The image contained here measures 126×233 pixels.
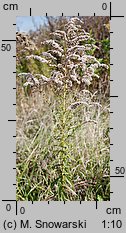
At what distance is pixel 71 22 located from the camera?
3334mm

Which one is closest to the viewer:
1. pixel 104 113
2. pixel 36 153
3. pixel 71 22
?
pixel 71 22

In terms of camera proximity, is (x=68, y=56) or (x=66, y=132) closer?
(x=68, y=56)

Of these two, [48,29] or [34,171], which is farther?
[48,29]

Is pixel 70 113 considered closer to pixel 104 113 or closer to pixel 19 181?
pixel 19 181

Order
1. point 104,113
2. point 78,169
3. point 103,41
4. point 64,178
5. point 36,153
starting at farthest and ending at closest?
point 103,41, point 104,113, point 36,153, point 78,169, point 64,178

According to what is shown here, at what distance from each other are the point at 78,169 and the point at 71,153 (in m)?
0.14

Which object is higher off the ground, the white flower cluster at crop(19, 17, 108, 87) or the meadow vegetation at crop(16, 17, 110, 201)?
the white flower cluster at crop(19, 17, 108, 87)

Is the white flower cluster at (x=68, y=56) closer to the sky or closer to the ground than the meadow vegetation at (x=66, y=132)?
closer to the sky

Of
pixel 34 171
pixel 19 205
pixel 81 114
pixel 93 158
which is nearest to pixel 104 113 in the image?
pixel 81 114

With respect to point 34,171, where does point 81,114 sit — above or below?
above

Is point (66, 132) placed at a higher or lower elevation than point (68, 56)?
lower

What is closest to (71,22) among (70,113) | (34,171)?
(70,113)

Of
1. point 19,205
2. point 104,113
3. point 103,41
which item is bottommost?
point 19,205

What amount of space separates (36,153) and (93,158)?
1.67ft
